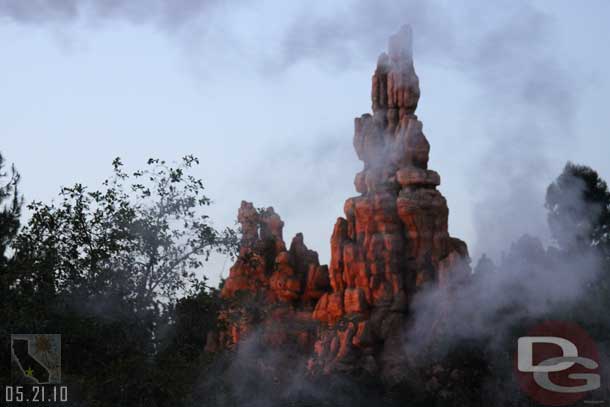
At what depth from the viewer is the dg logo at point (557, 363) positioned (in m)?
33.6

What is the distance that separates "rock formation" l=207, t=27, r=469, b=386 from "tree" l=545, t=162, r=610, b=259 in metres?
14.0

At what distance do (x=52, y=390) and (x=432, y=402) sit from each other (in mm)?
17757

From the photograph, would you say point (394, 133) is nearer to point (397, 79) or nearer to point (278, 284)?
point (397, 79)

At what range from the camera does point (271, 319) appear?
4322 cm

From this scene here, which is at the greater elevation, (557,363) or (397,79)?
(397,79)

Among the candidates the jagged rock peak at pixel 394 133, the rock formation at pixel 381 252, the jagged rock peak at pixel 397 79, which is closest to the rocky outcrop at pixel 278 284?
the rock formation at pixel 381 252

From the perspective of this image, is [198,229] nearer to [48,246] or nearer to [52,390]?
[48,246]

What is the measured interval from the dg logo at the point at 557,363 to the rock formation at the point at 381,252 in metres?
4.14

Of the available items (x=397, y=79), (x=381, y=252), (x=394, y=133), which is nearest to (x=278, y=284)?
(x=381, y=252)

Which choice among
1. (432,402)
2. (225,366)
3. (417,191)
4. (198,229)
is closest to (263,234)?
(417,191)

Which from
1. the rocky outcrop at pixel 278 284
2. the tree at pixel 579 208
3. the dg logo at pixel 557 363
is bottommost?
the dg logo at pixel 557 363

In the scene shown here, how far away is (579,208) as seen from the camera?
5906 cm

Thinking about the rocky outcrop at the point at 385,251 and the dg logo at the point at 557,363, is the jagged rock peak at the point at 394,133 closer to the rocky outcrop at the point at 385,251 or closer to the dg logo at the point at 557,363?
the rocky outcrop at the point at 385,251

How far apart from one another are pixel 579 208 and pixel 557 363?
26526mm
